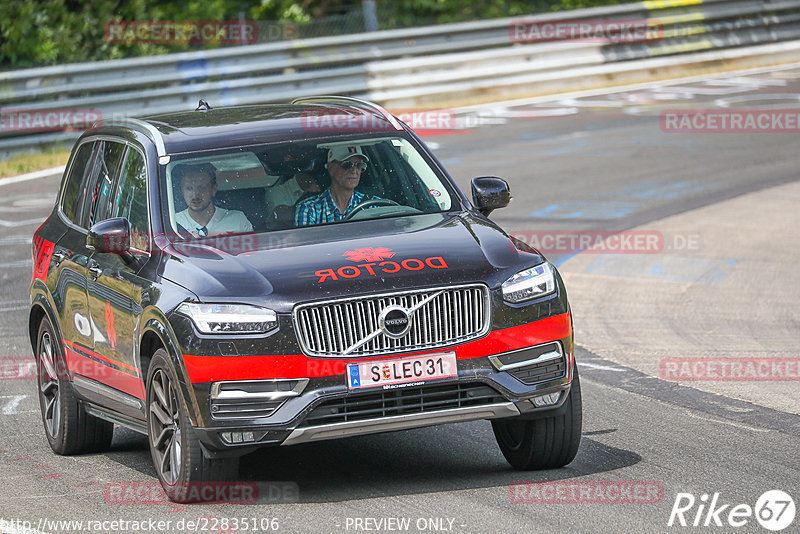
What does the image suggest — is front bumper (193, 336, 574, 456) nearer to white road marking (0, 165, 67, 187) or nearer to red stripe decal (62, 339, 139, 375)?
red stripe decal (62, 339, 139, 375)

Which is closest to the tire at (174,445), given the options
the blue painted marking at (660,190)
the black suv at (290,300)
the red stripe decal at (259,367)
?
the black suv at (290,300)

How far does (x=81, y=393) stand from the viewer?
8.25 meters

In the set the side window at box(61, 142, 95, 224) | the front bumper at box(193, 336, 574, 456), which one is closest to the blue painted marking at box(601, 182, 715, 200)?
the side window at box(61, 142, 95, 224)

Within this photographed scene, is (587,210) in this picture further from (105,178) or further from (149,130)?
(149,130)

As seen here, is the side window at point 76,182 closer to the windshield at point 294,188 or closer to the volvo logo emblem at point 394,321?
the windshield at point 294,188

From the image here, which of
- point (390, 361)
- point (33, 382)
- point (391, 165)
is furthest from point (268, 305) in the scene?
point (33, 382)

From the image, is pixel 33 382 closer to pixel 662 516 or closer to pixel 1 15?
pixel 662 516

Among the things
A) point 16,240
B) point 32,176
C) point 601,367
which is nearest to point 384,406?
point 601,367

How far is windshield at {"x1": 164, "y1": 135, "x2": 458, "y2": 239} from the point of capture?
7531 millimetres

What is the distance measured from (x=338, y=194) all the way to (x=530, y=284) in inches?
57.5

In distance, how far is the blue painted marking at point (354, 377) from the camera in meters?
6.40

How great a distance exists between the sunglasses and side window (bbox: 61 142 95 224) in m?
1.89

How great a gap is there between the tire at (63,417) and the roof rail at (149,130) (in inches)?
52.4

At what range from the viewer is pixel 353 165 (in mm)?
7895
